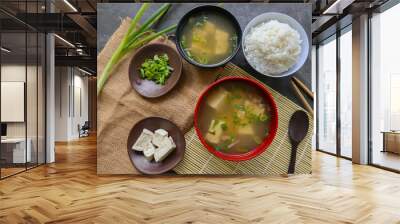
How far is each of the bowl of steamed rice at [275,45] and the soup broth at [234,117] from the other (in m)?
0.36

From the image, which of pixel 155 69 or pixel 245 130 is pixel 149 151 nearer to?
pixel 155 69

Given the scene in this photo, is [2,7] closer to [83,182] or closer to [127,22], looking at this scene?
[127,22]

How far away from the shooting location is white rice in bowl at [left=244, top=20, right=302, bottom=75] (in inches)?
178

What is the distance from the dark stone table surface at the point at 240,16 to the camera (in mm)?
4945

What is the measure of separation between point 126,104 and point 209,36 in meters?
1.42

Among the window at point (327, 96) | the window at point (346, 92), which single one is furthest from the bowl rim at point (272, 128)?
the window at point (327, 96)

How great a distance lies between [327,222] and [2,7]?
4.72 meters

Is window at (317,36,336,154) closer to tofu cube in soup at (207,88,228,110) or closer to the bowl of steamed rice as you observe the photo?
the bowl of steamed rice

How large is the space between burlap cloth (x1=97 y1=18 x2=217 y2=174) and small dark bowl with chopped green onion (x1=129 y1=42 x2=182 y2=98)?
102 mm

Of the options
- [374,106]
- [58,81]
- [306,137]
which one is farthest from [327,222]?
[58,81]

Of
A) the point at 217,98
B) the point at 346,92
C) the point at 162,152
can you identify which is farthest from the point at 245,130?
the point at 346,92

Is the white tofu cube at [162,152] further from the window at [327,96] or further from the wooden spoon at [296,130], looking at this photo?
the window at [327,96]

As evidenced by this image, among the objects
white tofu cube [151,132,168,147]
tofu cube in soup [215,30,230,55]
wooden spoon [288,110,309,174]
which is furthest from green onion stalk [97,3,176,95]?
wooden spoon [288,110,309,174]

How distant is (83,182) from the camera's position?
467 cm
